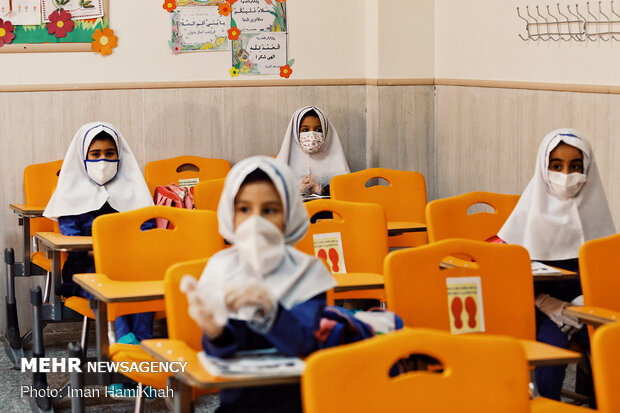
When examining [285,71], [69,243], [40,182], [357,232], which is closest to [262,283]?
[357,232]

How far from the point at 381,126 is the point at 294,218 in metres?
3.85

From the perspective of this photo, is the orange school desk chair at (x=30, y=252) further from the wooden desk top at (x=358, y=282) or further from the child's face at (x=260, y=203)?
the child's face at (x=260, y=203)

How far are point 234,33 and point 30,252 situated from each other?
6.46 feet

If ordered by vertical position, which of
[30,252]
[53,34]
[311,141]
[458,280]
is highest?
[53,34]

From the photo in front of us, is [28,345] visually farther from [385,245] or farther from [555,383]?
[555,383]

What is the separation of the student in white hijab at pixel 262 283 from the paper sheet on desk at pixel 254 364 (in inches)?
0.9

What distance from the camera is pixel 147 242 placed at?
140 inches

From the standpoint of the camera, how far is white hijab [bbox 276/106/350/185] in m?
5.94

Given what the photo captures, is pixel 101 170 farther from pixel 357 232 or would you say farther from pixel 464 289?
pixel 464 289

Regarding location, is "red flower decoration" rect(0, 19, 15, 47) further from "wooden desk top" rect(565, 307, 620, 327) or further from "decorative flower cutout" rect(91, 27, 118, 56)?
"wooden desk top" rect(565, 307, 620, 327)

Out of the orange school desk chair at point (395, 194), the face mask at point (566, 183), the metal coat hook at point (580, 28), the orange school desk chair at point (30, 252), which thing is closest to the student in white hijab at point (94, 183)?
the orange school desk chair at point (30, 252)

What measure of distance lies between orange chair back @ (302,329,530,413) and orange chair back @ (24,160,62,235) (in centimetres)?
384

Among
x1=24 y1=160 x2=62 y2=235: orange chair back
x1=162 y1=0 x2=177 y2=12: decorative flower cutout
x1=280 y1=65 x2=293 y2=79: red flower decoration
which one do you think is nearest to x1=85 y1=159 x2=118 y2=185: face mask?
x1=24 y1=160 x2=62 y2=235: orange chair back

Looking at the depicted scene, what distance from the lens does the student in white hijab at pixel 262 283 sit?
2094mm
